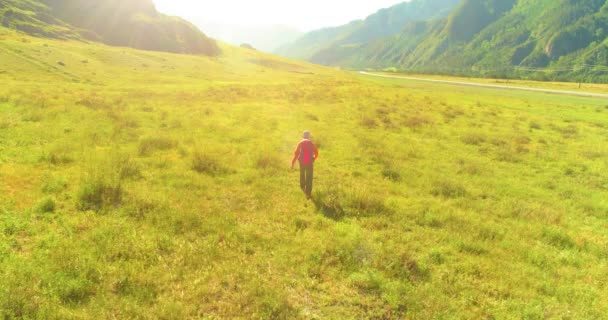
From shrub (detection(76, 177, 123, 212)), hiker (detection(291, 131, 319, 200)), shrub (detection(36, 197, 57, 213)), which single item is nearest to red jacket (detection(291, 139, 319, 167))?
hiker (detection(291, 131, 319, 200))

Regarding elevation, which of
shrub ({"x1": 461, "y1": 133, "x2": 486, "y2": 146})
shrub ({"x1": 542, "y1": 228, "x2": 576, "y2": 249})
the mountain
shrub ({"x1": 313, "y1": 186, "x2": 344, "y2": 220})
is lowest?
shrub ({"x1": 542, "y1": 228, "x2": 576, "y2": 249})

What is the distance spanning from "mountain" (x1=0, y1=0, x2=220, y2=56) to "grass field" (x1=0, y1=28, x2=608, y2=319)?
10828 centimetres

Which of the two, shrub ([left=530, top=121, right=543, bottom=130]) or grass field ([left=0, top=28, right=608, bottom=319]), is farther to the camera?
shrub ([left=530, top=121, right=543, bottom=130])

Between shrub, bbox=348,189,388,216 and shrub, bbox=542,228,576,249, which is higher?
shrub, bbox=348,189,388,216

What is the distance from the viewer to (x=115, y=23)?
12244 cm

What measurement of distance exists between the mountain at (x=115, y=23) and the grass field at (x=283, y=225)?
355ft

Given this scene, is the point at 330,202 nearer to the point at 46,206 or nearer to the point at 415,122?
the point at 46,206

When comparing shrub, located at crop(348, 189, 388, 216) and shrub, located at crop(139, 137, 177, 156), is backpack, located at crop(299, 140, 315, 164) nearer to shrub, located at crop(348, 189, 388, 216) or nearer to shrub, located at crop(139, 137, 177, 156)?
shrub, located at crop(348, 189, 388, 216)

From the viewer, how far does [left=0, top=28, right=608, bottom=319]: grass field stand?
22.6ft

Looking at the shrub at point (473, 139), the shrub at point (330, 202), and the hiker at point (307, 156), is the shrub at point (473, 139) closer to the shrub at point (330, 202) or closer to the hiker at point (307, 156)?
the shrub at point (330, 202)

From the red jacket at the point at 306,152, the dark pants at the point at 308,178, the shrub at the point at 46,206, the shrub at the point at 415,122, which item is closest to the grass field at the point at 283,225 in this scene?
the shrub at the point at 46,206

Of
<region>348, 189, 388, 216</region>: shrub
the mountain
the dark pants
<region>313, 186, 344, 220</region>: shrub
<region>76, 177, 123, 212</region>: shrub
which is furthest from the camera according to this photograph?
the mountain

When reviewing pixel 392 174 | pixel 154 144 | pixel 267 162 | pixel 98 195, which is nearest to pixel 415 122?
pixel 392 174

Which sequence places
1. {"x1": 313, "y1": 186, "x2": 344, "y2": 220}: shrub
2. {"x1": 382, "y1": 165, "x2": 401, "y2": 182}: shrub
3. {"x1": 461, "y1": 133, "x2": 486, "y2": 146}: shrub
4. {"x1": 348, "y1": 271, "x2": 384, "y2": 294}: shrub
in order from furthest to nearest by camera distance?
1. {"x1": 461, "y1": 133, "x2": 486, "y2": 146}: shrub
2. {"x1": 382, "y1": 165, "x2": 401, "y2": 182}: shrub
3. {"x1": 313, "y1": 186, "x2": 344, "y2": 220}: shrub
4. {"x1": 348, "y1": 271, "x2": 384, "y2": 294}: shrub
